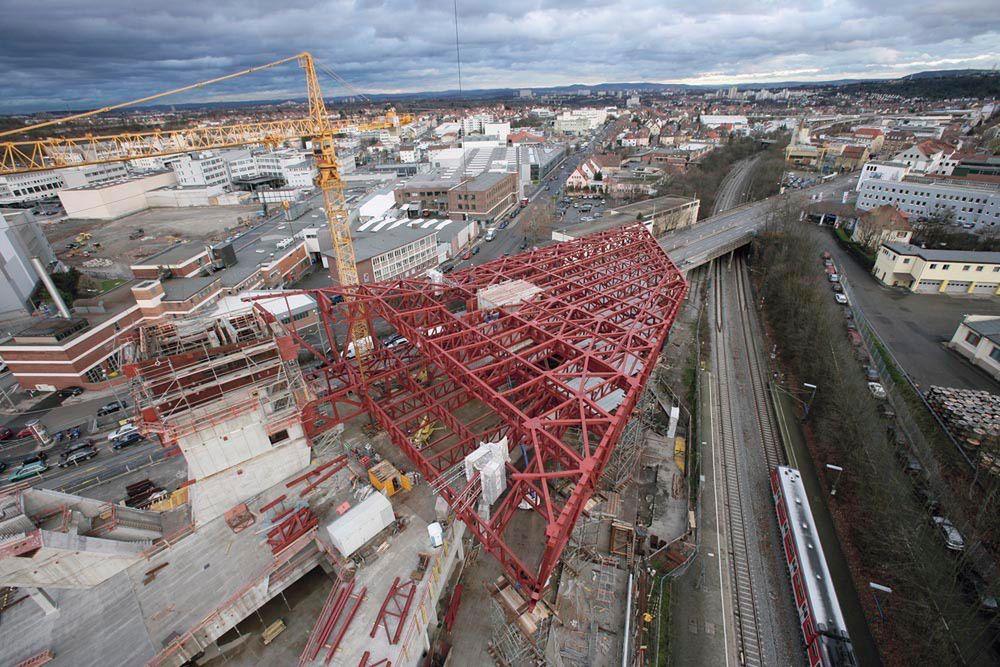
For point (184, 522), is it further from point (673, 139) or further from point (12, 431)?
point (673, 139)

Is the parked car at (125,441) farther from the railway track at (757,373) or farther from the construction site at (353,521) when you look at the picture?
the railway track at (757,373)

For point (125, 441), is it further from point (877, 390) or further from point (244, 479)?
point (877, 390)

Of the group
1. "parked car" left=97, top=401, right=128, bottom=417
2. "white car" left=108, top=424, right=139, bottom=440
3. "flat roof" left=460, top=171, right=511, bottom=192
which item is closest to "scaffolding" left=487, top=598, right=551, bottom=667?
"white car" left=108, top=424, right=139, bottom=440

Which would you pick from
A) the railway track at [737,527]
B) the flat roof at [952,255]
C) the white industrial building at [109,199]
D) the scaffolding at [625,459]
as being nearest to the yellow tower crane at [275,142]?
the scaffolding at [625,459]

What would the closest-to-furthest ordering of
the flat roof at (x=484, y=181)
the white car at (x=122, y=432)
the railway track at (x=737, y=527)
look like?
the railway track at (x=737, y=527) → the white car at (x=122, y=432) → the flat roof at (x=484, y=181)

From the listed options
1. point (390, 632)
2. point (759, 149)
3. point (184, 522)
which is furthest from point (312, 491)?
point (759, 149)

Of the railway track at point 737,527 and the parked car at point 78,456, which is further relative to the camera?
the parked car at point 78,456
